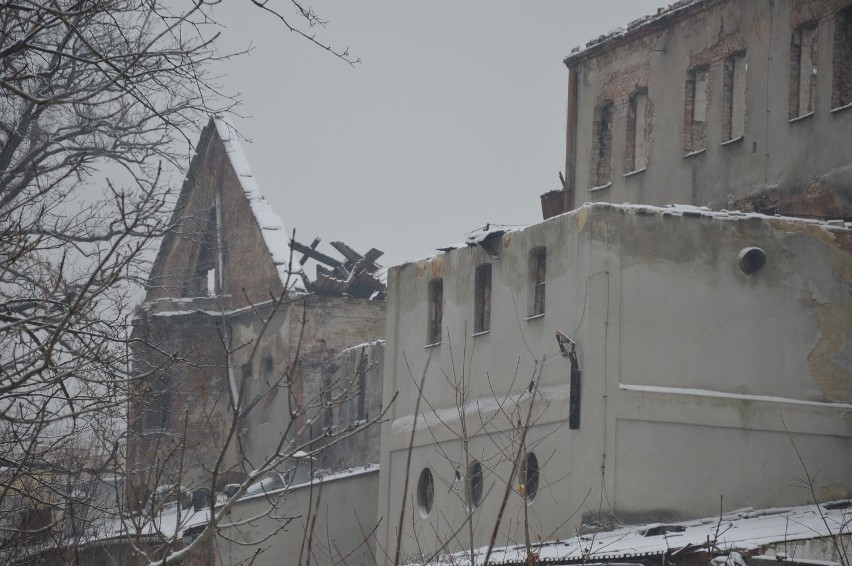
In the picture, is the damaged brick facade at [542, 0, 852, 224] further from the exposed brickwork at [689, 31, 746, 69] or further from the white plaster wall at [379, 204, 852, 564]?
the white plaster wall at [379, 204, 852, 564]

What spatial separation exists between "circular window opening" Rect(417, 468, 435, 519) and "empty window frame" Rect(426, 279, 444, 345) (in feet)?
8.06

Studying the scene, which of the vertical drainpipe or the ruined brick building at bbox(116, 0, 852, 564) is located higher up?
the vertical drainpipe

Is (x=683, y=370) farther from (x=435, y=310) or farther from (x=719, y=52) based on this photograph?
(x=719, y=52)

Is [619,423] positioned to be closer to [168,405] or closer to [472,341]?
[472,341]

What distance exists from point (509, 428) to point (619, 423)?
7.29 ft

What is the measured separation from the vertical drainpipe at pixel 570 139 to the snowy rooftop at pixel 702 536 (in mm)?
9905

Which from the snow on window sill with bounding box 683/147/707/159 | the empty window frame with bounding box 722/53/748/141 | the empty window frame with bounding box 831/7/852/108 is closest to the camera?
the empty window frame with bounding box 831/7/852/108

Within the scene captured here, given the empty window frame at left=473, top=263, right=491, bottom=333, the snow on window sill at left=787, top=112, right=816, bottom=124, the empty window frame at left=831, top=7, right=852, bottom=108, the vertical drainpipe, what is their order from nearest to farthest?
the empty window frame at left=831, top=7, right=852, bottom=108, the snow on window sill at left=787, top=112, right=816, bottom=124, the empty window frame at left=473, top=263, right=491, bottom=333, the vertical drainpipe

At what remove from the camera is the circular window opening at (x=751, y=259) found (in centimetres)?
2242

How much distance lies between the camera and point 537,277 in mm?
23844

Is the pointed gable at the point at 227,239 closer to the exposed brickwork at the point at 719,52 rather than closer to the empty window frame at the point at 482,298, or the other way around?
the empty window frame at the point at 482,298

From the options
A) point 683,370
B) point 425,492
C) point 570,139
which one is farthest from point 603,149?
point 425,492

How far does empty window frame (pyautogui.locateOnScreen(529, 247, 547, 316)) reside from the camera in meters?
23.7

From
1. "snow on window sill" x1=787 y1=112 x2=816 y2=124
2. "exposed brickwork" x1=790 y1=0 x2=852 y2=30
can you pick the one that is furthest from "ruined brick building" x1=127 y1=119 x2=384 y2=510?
"exposed brickwork" x1=790 y1=0 x2=852 y2=30
